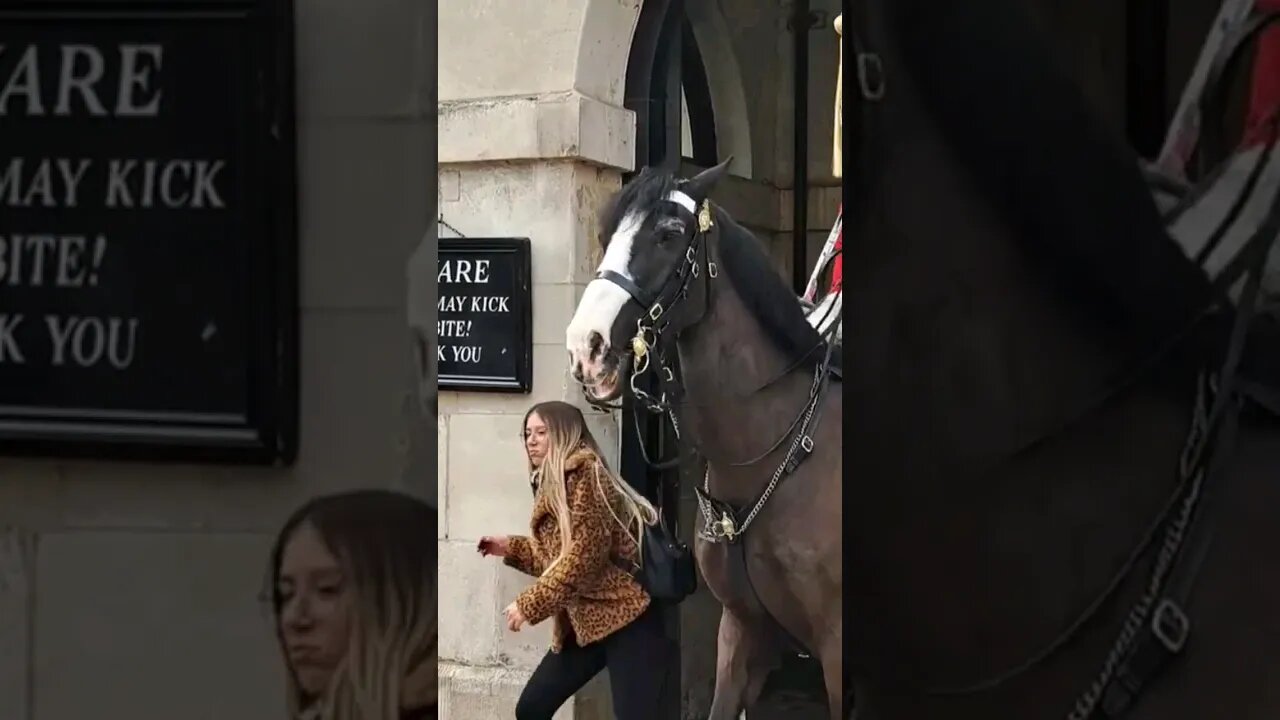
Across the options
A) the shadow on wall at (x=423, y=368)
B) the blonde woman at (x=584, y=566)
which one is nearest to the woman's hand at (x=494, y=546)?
the blonde woman at (x=584, y=566)

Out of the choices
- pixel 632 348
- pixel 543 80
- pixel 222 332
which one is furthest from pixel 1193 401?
pixel 222 332

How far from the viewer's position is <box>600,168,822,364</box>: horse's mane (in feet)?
4.87

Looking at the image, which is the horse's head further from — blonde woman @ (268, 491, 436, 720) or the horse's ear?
blonde woman @ (268, 491, 436, 720)

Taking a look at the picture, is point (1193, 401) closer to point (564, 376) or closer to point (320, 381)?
point (564, 376)

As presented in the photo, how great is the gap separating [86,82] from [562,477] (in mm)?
956

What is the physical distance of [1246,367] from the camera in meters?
1.47

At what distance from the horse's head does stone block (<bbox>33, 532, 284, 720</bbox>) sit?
60 cm

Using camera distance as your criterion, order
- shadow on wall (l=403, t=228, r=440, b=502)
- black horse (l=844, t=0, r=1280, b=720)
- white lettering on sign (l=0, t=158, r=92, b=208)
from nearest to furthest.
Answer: black horse (l=844, t=0, r=1280, b=720)
shadow on wall (l=403, t=228, r=440, b=502)
white lettering on sign (l=0, t=158, r=92, b=208)

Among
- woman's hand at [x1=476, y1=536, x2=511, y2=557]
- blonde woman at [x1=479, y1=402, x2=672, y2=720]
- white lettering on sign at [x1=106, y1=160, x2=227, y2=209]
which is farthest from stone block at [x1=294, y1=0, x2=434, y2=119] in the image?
woman's hand at [x1=476, y1=536, x2=511, y2=557]

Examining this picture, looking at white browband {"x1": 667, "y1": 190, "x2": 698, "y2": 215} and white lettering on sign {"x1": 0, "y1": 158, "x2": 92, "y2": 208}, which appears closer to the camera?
white browband {"x1": 667, "y1": 190, "x2": 698, "y2": 215}

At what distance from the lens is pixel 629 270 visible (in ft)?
4.85

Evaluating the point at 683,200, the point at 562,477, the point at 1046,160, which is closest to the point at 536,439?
the point at 562,477

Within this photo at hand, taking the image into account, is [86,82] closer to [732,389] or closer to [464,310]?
[464,310]

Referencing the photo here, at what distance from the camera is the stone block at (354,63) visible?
160 centimetres
